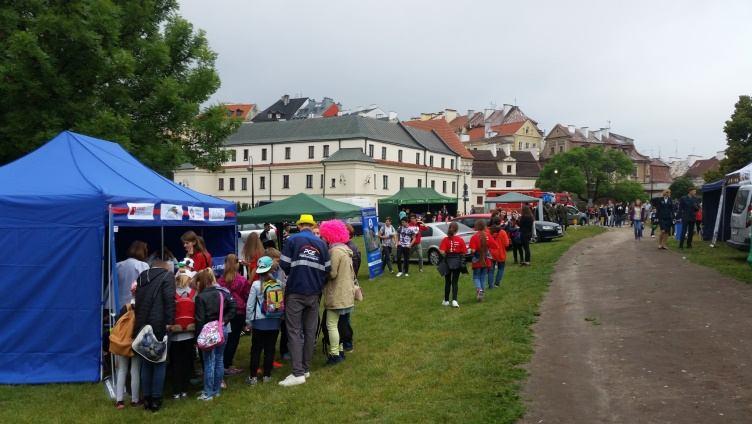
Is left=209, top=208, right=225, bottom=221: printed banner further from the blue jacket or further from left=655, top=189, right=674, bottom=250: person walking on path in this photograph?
left=655, top=189, right=674, bottom=250: person walking on path

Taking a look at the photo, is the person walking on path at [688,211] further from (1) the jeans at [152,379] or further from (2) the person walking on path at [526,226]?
→ (1) the jeans at [152,379]

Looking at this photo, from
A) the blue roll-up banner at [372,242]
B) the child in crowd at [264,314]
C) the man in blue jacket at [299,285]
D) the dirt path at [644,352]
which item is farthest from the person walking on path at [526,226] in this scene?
the child in crowd at [264,314]

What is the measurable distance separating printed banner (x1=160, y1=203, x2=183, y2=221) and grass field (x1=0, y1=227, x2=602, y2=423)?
2272mm

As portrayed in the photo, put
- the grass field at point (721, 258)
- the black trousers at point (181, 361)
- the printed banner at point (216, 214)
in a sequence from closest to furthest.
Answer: the black trousers at point (181, 361)
the printed banner at point (216, 214)
the grass field at point (721, 258)

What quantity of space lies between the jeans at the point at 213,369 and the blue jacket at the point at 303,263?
97 centimetres

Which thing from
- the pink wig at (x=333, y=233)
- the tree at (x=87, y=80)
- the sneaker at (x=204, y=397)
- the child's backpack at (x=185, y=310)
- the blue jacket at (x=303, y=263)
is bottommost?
the sneaker at (x=204, y=397)

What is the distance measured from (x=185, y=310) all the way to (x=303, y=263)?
1432 mm

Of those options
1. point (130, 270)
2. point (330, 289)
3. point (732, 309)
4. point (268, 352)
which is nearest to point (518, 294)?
point (732, 309)

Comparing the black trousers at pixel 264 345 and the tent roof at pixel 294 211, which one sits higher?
the tent roof at pixel 294 211

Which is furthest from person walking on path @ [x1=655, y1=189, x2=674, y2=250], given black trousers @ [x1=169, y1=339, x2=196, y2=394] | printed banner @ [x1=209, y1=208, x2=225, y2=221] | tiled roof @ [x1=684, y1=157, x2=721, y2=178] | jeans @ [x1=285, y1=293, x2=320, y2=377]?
tiled roof @ [x1=684, y1=157, x2=721, y2=178]

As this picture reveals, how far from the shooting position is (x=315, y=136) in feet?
239

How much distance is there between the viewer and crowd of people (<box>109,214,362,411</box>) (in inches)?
254

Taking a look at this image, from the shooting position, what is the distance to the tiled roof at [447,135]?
86625 millimetres

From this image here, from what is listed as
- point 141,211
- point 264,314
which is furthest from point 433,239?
point 264,314
